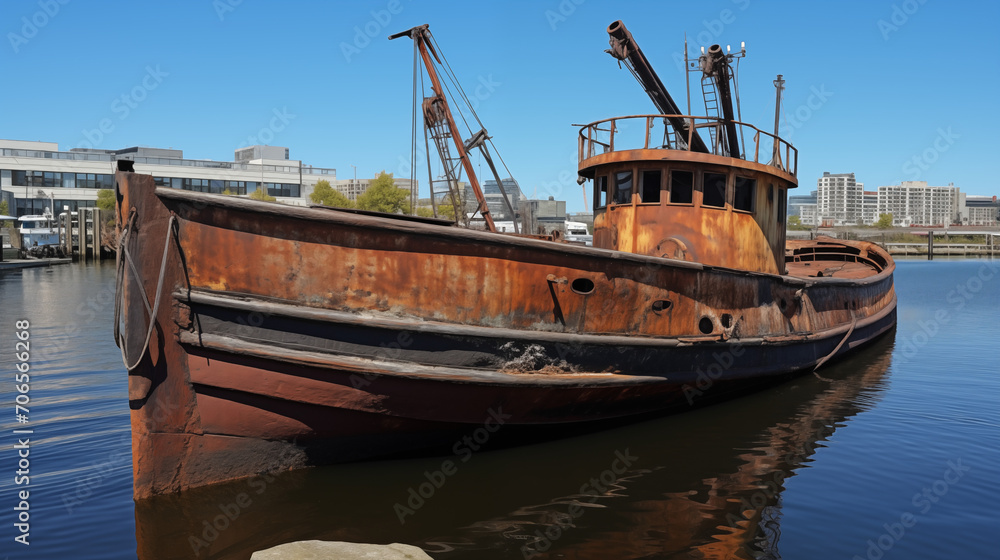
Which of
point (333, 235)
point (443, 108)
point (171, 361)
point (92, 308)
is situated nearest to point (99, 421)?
point (171, 361)

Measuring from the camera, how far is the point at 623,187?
966cm

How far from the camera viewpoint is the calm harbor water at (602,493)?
5320 mm

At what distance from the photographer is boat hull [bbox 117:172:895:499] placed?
5.68 m

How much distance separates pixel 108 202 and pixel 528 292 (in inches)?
2330

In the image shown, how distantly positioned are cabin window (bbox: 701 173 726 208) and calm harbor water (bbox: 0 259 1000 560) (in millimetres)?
2895

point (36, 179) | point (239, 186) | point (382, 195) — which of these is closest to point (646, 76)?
point (382, 195)

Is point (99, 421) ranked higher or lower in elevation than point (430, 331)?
lower

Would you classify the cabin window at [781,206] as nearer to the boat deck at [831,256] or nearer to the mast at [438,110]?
the mast at [438,110]

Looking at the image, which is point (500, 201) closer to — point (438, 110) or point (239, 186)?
point (239, 186)

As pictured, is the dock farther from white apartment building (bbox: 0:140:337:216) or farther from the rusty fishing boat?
the rusty fishing boat

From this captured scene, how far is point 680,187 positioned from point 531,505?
16.9 ft

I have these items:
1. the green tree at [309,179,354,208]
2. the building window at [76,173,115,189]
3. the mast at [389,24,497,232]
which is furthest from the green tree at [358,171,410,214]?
the mast at [389,24,497,232]

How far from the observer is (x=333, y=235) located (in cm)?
598

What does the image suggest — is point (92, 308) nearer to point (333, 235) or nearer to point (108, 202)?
point (333, 235)
